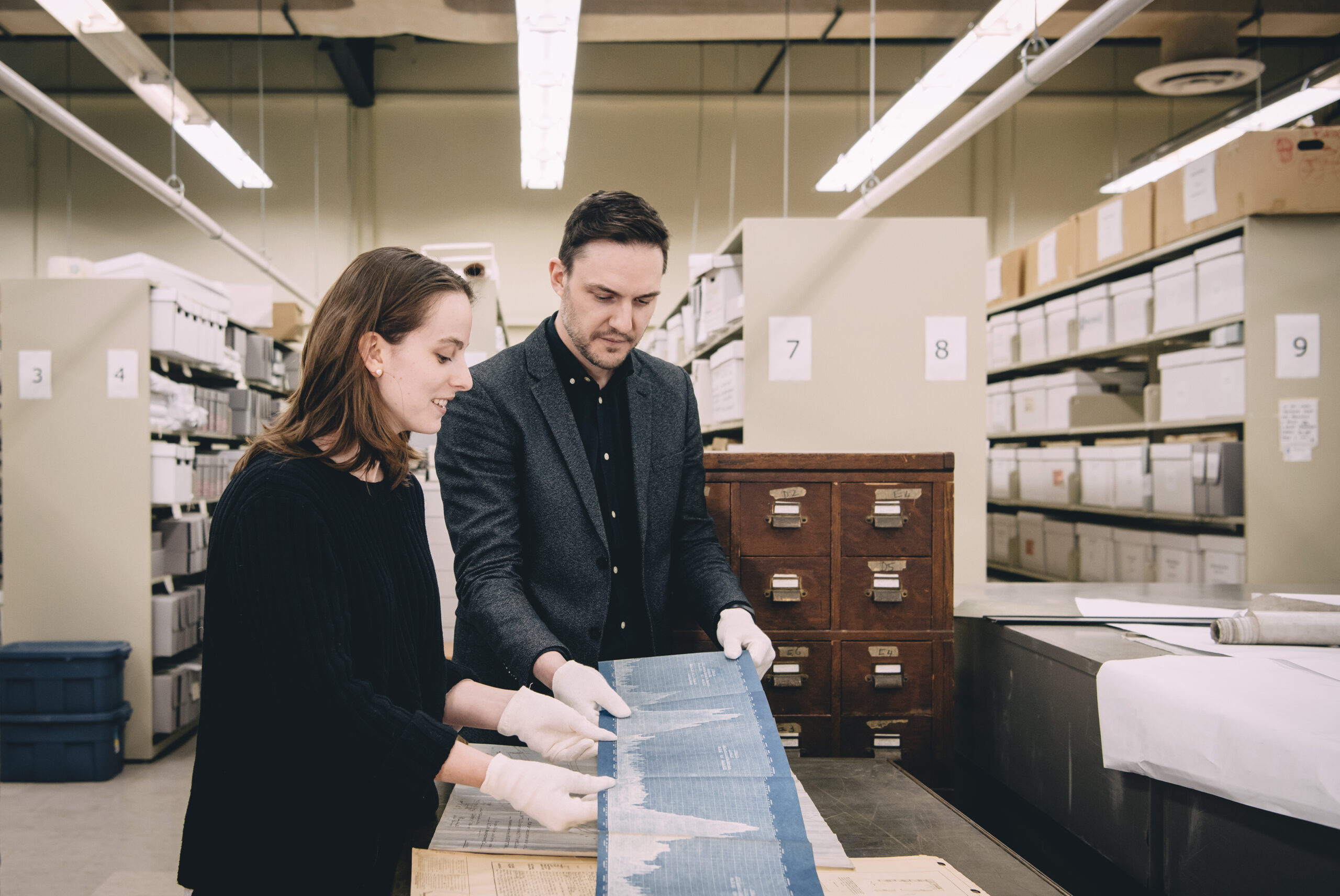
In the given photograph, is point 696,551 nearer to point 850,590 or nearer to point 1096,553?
point 850,590

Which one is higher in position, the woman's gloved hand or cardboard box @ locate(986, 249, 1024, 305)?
cardboard box @ locate(986, 249, 1024, 305)

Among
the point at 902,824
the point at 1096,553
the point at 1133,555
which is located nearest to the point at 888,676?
the point at 902,824

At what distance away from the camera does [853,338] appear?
280 cm

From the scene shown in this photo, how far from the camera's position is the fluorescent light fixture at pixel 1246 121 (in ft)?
13.7

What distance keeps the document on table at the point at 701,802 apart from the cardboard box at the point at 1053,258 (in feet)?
14.4

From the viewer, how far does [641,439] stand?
5.08 feet

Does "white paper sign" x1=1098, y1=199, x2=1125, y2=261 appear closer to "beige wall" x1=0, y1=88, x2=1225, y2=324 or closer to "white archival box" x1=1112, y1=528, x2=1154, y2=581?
"white archival box" x1=1112, y1=528, x2=1154, y2=581

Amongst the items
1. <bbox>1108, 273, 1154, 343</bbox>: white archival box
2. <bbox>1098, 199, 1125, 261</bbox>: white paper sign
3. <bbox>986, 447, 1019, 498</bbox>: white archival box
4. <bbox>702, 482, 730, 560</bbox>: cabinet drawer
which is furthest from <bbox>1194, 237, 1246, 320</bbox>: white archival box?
<bbox>702, 482, 730, 560</bbox>: cabinet drawer

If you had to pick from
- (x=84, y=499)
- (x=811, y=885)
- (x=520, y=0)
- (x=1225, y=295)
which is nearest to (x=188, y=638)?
(x=84, y=499)

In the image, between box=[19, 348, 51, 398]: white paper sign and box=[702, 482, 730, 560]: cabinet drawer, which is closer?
→ box=[702, 482, 730, 560]: cabinet drawer

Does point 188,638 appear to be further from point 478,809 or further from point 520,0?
point 478,809

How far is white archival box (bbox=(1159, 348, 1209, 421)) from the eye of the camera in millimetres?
3609

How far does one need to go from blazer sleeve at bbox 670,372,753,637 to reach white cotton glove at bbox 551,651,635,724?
1.27 ft

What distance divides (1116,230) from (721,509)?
3499 millimetres
